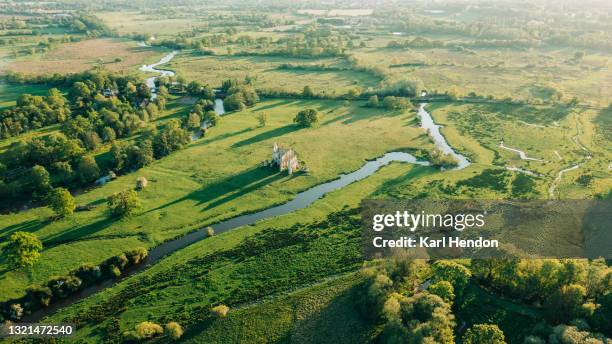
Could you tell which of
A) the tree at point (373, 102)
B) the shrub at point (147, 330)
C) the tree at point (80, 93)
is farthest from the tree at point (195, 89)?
the shrub at point (147, 330)

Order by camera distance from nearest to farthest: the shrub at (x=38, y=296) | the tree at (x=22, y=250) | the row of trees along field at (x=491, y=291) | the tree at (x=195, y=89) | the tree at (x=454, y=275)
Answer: the row of trees along field at (x=491, y=291), the tree at (x=454, y=275), the shrub at (x=38, y=296), the tree at (x=22, y=250), the tree at (x=195, y=89)

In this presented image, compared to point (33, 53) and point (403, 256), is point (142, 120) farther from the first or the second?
point (33, 53)

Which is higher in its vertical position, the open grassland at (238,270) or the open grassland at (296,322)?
the open grassland at (238,270)

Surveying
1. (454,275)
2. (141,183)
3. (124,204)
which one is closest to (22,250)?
(124,204)

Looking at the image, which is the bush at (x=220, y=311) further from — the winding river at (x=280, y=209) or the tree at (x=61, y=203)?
the tree at (x=61, y=203)

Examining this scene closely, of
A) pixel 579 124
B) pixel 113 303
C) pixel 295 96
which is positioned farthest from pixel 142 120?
pixel 579 124

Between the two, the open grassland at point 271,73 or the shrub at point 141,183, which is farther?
the open grassland at point 271,73

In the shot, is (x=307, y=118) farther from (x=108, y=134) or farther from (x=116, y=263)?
(x=116, y=263)
